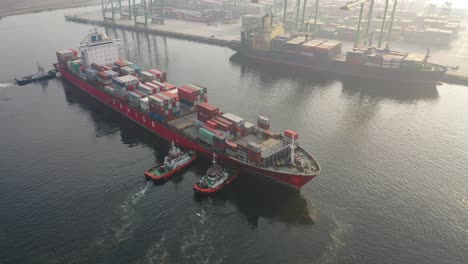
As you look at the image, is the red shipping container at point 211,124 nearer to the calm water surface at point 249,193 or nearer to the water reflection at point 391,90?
the calm water surface at point 249,193

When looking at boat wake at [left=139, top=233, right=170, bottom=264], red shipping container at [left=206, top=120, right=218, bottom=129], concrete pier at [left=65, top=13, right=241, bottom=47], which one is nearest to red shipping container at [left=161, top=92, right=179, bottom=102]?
red shipping container at [left=206, top=120, right=218, bottom=129]

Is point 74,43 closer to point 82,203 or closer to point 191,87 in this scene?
point 191,87

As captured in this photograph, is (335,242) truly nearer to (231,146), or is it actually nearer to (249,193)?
(249,193)

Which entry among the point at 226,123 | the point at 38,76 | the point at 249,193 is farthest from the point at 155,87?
the point at 38,76

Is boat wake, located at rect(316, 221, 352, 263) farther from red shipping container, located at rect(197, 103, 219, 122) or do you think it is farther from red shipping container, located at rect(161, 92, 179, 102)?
red shipping container, located at rect(161, 92, 179, 102)

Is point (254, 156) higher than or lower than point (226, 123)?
lower

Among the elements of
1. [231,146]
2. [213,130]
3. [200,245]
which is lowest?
[200,245]

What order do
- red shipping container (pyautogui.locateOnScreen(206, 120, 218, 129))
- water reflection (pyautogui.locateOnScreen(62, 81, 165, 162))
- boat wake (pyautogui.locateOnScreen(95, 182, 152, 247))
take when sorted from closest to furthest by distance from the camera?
boat wake (pyautogui.locateOnScreen(95, 182, 152, 247)), red shipping container (pyautogui.locateOnScreen(206, 120, 218, 129)), water reflection (pyautogui.locateOnScreen(62, 81, 165, 162))
